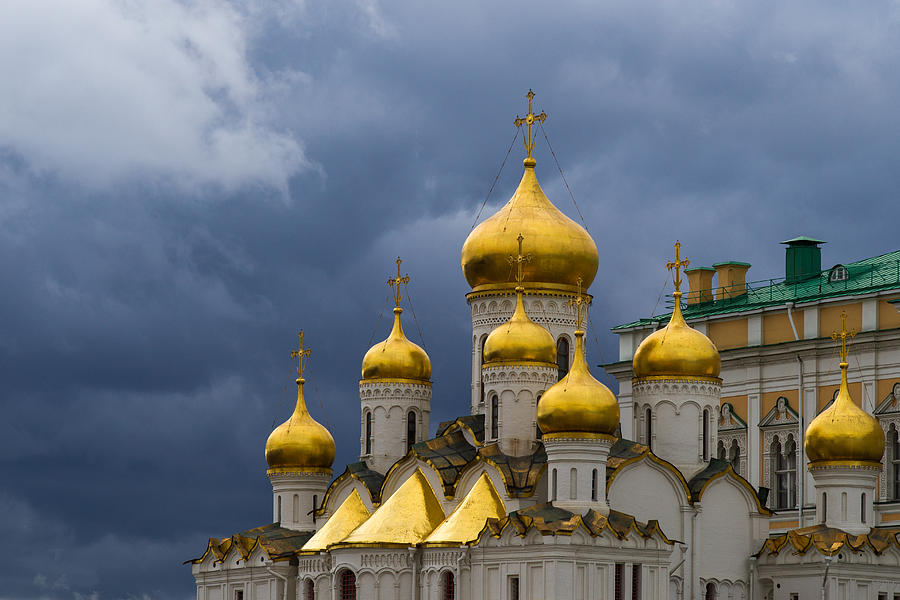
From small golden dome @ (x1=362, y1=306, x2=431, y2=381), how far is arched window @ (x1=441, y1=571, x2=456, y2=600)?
6.88 metres

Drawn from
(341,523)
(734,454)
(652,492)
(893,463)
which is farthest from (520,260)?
(734,454)

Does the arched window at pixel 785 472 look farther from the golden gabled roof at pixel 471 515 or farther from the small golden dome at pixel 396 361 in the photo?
the golden gabled roof at pixel 471 515

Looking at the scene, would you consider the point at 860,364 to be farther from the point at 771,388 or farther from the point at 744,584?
the point at 744,584

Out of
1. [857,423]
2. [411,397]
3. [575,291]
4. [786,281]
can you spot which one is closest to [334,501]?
[411,397]

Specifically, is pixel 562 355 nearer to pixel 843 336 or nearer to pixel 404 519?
pixel 404 519

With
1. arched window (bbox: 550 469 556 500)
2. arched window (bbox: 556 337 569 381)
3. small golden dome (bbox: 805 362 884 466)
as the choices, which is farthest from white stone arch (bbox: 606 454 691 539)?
arched window (bbox: 556 337 569 381)

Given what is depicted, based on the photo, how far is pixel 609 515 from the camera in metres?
43.0

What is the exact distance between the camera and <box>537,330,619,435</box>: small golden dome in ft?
141

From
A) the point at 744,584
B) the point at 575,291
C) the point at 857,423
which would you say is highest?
the point at 575,291

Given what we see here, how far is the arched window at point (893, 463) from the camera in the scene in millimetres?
52562

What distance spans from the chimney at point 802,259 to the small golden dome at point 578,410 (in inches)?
670

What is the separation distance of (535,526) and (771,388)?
52.3 ft

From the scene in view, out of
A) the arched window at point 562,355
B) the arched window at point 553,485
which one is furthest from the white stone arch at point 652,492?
the arched window at point 562,355

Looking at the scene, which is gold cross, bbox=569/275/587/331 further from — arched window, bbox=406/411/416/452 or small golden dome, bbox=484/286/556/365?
arched window, bbox=406/411/416/452
